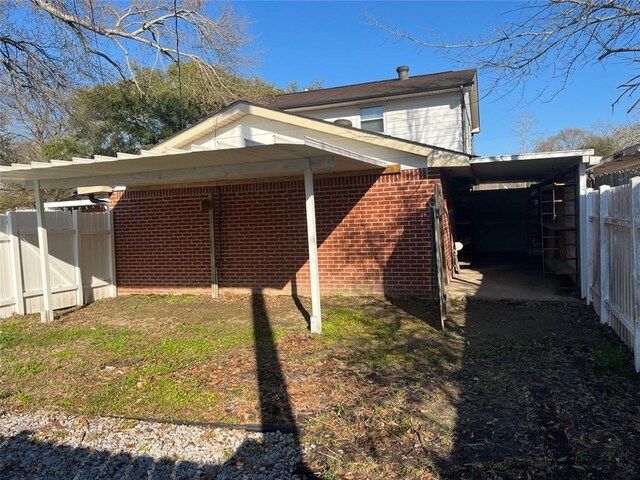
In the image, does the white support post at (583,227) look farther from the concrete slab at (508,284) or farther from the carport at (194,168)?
the carport at (194,168)

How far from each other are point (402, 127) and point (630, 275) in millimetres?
9807

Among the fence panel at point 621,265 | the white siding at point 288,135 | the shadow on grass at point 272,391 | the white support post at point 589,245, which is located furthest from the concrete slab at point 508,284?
the shadow on grass at point 272,391

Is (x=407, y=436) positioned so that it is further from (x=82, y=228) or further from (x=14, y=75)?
(x=14, y=75)

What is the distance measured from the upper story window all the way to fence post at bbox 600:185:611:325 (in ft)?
28.2

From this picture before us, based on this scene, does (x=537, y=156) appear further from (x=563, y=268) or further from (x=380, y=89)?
(x=380, y=89)

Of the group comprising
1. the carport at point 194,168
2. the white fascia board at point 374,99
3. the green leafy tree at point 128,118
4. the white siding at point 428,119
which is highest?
the green leafy tree at point 128,118

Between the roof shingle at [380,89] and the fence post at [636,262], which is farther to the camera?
the roof shingle at [380,89]

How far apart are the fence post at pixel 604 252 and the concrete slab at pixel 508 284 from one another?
181cm

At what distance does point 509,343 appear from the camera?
19.3ft

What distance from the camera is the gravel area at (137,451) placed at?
3.30 m

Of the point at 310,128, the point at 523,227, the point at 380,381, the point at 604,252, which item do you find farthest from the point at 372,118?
the point at 380,381

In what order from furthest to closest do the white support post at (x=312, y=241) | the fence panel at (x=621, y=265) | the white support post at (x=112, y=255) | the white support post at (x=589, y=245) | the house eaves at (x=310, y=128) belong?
1. the white support post at (x=112, y=255)
2. the house eaves at (x=310, y=128)
3. the white support post at (x=589, y=245)
4. the white support post at (x=312, y=241)
5. the fence panel at (x=621, y=265)

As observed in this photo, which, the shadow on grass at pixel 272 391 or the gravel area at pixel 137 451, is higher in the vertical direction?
the shadow on grass at pixel 272 391

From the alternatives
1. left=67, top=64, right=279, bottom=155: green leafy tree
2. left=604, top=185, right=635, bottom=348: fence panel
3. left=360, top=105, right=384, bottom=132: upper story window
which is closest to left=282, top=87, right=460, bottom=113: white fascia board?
left=360, top=105, right=384, bottom=132: upper story window
